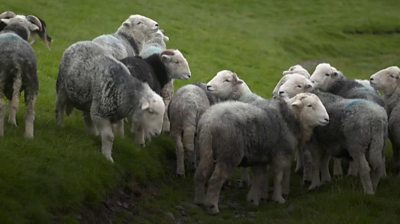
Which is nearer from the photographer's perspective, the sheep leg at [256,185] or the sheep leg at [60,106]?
the sheep leg at [256,185]

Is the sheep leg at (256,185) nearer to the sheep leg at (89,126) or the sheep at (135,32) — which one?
the sheep leg at (89,126)

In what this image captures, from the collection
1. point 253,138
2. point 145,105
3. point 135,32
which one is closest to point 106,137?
point 145,105

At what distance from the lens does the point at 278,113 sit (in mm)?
12602

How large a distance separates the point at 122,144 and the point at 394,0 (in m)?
39.9

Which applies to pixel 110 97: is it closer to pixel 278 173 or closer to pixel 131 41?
pixel 278 173

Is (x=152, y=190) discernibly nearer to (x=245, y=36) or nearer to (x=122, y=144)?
(x=122, y=144)

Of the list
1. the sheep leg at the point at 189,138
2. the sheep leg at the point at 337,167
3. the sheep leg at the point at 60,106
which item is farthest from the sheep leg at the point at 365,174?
the sheep leg at the point at 60,106

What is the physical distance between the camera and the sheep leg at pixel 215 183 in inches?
446

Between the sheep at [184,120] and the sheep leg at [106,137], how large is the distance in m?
1.94

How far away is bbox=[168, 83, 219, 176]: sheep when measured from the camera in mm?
13227

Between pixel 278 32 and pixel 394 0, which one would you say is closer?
pixel 278 32

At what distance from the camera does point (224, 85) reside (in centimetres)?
1416

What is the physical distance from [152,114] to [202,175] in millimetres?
1319

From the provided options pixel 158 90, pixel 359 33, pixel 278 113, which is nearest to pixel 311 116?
pixel 278 113
